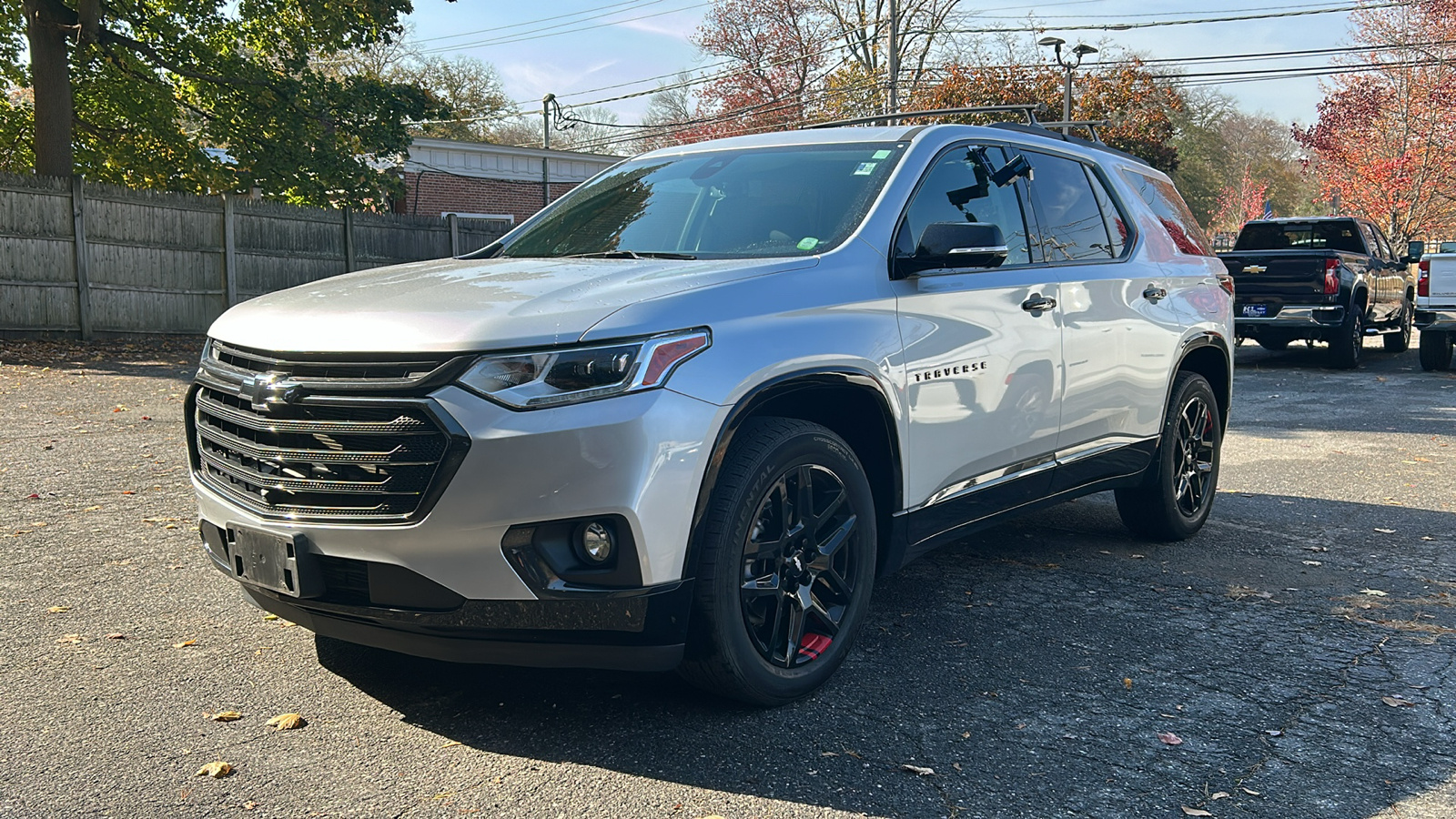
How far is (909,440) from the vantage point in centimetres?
405

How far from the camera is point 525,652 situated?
10.6 feet

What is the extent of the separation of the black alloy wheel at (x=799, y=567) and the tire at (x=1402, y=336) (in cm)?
1811

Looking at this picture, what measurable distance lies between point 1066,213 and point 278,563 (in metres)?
3.55

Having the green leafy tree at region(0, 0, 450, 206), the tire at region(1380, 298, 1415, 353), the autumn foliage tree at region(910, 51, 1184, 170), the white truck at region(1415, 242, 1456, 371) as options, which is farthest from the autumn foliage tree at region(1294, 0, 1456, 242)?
the green leafy tree at region(0, 0, 450, 206)

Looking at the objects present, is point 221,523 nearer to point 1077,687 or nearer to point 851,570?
point 851,570

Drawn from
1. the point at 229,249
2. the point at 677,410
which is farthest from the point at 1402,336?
the point at 677,410

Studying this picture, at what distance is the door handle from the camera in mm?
4664

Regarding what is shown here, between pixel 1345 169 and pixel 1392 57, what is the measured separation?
18.5 ft

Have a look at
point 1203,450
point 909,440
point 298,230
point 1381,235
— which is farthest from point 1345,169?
point 909,440

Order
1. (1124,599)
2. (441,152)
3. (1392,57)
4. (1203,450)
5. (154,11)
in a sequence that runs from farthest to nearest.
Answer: (1392,57) → (441,152) → (154,11) → (1203,450) → (1124,599)

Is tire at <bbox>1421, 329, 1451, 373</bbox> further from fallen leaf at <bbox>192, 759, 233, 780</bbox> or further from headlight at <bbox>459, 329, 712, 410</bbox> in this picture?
fallen leaf at <bbox>192, 759, 233, 780</bbox>

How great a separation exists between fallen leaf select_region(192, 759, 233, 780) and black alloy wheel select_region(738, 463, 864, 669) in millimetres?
1450

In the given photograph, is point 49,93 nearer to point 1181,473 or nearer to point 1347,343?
point 1181,473

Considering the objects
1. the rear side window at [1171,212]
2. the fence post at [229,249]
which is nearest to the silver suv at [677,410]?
the rear side window at [1171,212]
